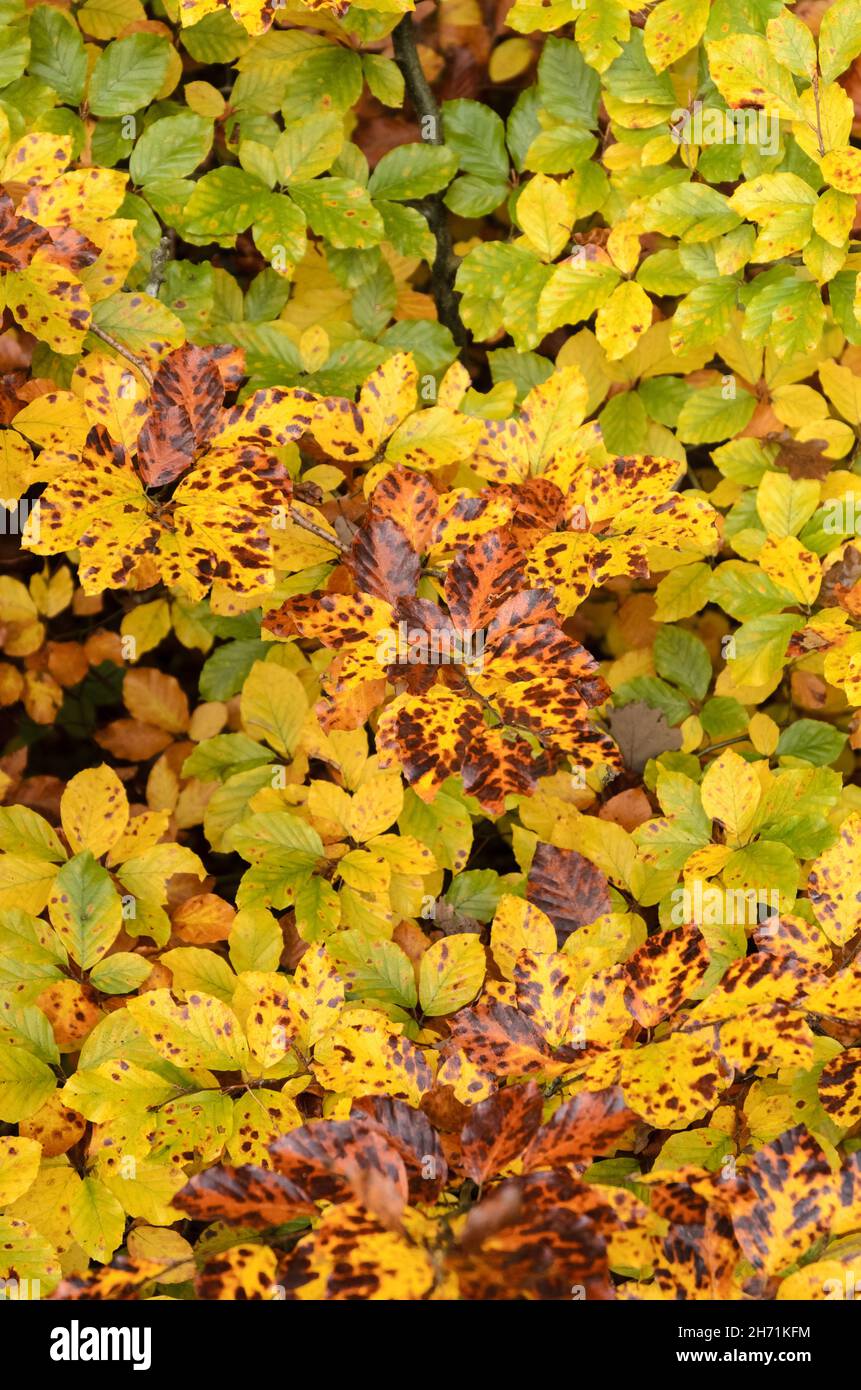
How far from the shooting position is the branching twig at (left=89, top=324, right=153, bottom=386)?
998 mm

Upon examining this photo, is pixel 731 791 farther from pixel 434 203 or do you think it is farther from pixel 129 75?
pixel 129 75

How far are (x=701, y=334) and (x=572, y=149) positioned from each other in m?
0.27

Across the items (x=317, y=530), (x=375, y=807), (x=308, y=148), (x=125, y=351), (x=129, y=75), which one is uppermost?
(x=129, y=75)

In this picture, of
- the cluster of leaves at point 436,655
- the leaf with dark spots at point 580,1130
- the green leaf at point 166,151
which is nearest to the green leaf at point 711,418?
the cluster of leaves at point 436,655

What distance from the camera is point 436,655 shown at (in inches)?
Result: 35.8

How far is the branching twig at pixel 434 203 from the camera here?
140 cm

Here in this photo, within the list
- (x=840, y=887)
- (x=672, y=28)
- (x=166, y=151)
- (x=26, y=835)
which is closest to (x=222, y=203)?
(x=166, y=151)

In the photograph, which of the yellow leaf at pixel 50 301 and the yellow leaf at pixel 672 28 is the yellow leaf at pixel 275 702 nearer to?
the yellow leaf at pixel 50 301

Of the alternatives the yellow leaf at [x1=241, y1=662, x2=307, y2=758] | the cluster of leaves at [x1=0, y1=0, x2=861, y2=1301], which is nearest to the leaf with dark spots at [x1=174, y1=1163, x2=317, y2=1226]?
the cluster of leaves at [x1=0, y1=0, x2=861, y2=1301]

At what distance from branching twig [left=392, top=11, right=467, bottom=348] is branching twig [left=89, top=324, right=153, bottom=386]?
474 millimetres

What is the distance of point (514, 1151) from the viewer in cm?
76

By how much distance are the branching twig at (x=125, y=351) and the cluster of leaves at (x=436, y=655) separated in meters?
0.01

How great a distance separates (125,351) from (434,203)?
2.11 feet

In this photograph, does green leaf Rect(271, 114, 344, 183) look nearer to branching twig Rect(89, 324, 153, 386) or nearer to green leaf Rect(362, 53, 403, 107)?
green leaf Rect(362, 53, 403, 107)
